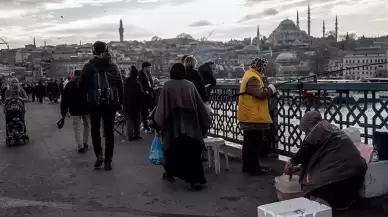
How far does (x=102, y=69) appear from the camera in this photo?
7.16 m

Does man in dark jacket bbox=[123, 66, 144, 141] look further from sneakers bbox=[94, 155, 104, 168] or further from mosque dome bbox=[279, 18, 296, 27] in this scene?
mosque dome bbox=[279, 18, 296, 27]

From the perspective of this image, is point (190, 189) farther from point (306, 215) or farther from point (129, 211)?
point (306, 215)

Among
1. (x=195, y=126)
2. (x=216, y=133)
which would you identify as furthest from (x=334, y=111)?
(x=216, y=133)

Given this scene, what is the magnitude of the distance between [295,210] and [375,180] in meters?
1.70

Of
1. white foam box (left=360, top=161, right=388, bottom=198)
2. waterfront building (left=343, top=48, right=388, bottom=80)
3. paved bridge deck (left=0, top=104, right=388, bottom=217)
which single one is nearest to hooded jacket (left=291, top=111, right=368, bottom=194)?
white foam box (left=360, top=161, right=388, bottom=198)

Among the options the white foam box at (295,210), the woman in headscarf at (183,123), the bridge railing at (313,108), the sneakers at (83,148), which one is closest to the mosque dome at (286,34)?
the sneakers at (83,148)

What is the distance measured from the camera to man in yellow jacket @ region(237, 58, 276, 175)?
652 cm

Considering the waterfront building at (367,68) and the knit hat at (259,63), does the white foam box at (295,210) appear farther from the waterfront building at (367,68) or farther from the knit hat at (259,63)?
the knit hat at (259,63)

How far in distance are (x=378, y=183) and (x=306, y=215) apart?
182 cm

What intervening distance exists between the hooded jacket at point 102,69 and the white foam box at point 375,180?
3.77 m

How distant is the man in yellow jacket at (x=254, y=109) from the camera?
21.4 feet

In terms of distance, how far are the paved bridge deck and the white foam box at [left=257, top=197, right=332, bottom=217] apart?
3.83ft

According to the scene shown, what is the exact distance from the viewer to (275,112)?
7480 millimetres

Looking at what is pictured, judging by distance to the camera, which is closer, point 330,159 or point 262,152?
point 330,159
